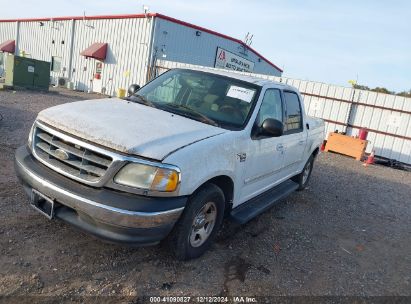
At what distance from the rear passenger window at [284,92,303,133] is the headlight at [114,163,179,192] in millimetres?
2559

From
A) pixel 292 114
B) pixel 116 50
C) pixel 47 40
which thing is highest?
pixel 47 40

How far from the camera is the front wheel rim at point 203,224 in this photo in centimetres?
359

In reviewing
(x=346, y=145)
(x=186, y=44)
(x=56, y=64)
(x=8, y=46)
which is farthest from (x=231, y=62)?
(x=8, y=46)

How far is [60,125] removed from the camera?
3.40 meters

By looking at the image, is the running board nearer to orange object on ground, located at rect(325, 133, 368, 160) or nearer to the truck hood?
the truck hood

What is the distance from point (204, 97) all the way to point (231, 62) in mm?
21898

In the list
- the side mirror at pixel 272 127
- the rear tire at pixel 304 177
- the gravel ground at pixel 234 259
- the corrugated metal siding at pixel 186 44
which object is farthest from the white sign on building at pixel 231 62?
the side mirror at pixel 272 127

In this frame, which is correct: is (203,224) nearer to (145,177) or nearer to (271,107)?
(145,177)

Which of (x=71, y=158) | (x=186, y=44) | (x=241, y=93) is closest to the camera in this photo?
(x=71, y=158)

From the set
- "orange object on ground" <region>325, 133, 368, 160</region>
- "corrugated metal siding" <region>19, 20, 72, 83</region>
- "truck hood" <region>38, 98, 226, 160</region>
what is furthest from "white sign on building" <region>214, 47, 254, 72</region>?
"truck hood" <region>38, 98, 226, 160</region>

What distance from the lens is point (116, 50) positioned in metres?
22.3

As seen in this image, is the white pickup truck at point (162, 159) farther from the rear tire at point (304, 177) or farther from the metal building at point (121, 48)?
the metal building at point (121, 48)

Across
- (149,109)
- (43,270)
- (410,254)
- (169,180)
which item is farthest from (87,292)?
(410,254)

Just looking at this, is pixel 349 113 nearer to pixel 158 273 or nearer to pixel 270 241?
pixel 270 241
